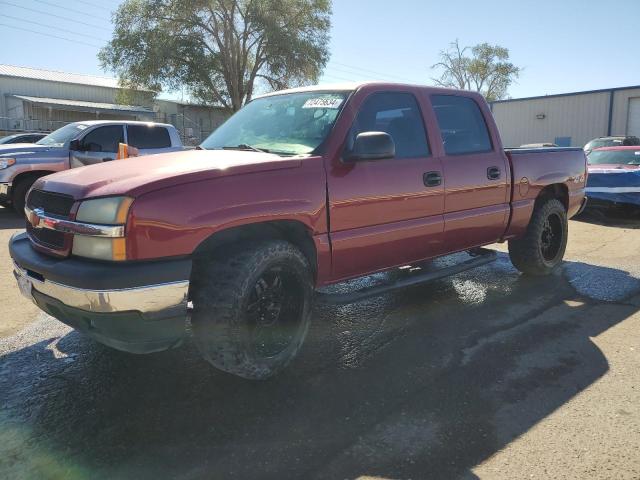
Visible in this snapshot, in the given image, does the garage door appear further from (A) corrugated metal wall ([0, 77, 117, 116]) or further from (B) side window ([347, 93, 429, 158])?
(A) corrugated metal wall ([0, 77, 117, 116])

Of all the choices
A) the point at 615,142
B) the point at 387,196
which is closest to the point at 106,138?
the point at 387,196

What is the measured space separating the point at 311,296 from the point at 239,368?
2.26 ft

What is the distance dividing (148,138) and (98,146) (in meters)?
0.98

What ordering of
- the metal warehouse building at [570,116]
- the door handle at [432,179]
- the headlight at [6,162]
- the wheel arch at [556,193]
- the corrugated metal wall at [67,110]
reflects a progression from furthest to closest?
the corrugated metal wall at [67,110] < the metal warehouse building at [570,116] < the headlight at [6,162] < the wheel arch at [556,193] < the door handle at [432,179]

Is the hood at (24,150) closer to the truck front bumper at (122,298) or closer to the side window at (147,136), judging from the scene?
the side window at (147,136)

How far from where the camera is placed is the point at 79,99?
41000mm

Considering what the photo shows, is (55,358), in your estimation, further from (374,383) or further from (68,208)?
(374,383)

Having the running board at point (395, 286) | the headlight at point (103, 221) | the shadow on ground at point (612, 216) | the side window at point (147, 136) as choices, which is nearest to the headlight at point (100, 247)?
the headlight at point (103, 221)

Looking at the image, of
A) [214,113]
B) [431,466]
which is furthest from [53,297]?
[214,113]

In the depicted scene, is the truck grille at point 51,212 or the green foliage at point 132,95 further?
the green foliage at point 132,95

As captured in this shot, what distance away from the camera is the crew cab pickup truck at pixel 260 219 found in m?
2.70

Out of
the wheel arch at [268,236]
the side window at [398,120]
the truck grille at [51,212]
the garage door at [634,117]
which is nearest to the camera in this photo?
→ the truck grille at [51,212]

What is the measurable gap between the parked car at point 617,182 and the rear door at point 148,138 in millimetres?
8398

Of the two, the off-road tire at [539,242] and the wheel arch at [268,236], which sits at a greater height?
the wheel arch at [268,236]
